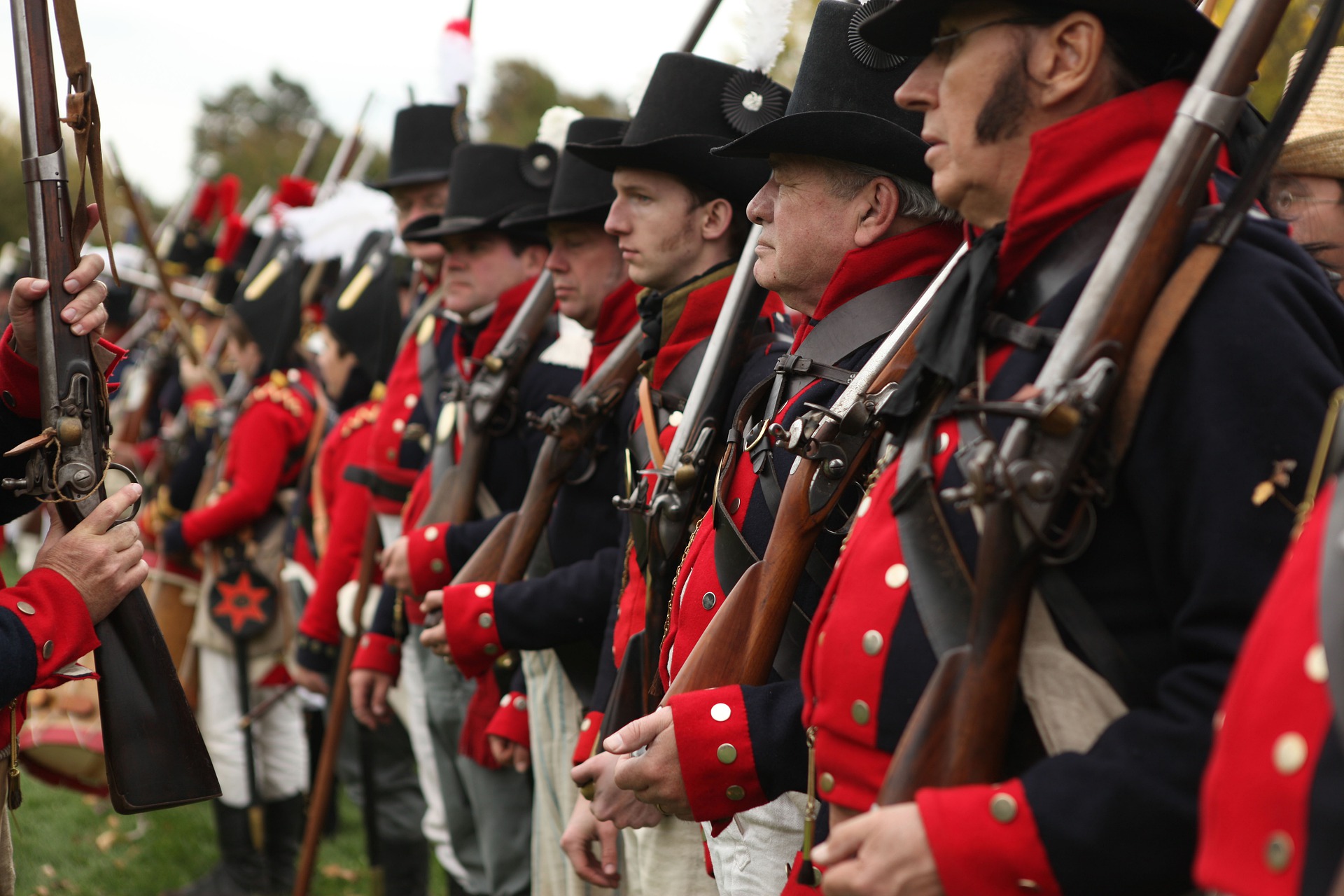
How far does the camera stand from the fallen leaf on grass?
643cm

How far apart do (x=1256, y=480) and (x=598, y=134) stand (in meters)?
3.12

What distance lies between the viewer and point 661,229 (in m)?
3.71

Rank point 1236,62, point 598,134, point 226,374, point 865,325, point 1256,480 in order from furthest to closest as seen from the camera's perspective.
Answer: point 226,374 → point 598,134 → point 865,325 → point 1236,62 → point 1256,480

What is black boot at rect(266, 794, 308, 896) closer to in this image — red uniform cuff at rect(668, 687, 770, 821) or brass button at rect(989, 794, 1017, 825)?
red uniform cuff at rect(668, 687, 770, 821)

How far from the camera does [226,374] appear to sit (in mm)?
9023

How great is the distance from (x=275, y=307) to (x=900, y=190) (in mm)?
5767

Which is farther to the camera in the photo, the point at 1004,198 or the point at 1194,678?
the point at 1004,198

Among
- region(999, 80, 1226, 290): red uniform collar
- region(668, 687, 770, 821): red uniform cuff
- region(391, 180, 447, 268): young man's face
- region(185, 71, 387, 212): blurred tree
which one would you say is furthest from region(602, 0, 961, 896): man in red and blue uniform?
region(185, 71, 387, 212): blurred tree

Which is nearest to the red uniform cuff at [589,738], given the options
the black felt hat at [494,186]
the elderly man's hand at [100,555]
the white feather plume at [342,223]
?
the elderly man's hand at [100,555]

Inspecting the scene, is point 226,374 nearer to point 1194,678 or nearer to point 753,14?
point 753,14

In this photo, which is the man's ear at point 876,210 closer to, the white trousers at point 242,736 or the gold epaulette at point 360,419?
the gold epaulette at point 360,419

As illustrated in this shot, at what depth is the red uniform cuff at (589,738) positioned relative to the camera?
3330 millimetres

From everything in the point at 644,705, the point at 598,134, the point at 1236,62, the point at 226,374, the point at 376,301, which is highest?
the point at 1236,62

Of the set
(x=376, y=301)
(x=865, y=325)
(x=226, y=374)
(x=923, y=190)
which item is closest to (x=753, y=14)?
(x=923, y=190)
